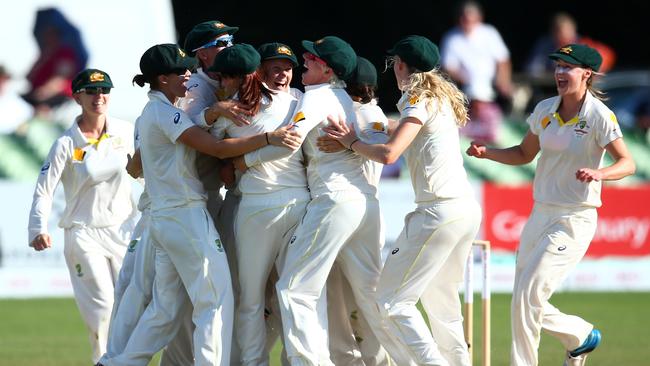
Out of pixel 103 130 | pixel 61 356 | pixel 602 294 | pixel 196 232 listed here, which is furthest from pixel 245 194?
pixel 602 294

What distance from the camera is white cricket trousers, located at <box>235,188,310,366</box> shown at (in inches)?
318

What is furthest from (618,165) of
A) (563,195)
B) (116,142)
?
(116,142)

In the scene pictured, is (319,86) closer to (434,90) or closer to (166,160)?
(434,90)

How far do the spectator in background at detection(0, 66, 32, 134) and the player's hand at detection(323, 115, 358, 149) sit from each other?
9.21 metres

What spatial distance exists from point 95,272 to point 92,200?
0.55 m

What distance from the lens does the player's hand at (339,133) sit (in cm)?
800

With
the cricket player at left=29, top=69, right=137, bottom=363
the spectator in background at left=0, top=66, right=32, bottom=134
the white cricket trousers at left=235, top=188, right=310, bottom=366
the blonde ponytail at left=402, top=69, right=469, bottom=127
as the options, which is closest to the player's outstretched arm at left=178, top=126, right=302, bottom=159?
the white cricket trousers at left=235, top=188, right=310, bottom=366

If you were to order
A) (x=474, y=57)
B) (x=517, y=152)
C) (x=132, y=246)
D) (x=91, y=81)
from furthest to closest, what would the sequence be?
(x=474, y=57)
(x=91, y=81)
(x=517, y=152)
(x=132, y=246)

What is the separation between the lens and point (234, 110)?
7.92 m

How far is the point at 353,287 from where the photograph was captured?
8258 millimetres

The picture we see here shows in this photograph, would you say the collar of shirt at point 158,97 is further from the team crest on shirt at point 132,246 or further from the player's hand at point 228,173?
the team crest on shirt at point 132,246

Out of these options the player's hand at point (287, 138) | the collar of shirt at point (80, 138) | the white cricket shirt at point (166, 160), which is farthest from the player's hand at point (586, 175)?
the collar of shirt at point (80, 138)

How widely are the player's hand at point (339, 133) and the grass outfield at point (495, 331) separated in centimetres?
291

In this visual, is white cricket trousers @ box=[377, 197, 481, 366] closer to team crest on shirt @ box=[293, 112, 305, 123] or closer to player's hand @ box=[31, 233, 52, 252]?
team crest on shirt @ box=[293, 112, 305, 123]
